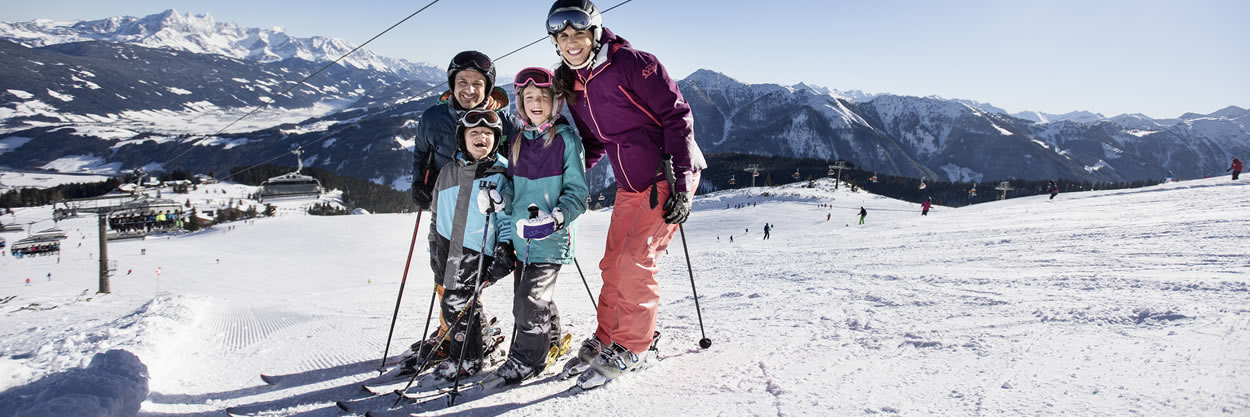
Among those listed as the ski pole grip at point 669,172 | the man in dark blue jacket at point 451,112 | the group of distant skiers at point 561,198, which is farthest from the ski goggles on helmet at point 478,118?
the ski pole grip at point 669,172

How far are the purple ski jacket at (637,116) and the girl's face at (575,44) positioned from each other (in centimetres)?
8

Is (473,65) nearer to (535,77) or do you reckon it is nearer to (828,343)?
(535,77)

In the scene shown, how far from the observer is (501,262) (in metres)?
3.42

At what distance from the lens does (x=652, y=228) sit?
332 centimetres

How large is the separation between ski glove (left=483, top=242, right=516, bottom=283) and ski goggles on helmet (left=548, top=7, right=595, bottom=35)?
144cm

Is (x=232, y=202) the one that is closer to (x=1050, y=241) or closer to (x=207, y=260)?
(x=207, y=260)

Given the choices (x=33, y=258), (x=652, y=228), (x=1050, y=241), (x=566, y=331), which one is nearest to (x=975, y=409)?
(x=652, y=228)

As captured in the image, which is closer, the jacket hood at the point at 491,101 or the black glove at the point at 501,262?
the black glove at the point at 501,262

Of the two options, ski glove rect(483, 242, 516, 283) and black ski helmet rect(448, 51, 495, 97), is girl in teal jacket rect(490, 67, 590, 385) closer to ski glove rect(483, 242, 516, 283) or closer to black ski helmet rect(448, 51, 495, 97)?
ski glove rect(483, 242, 516, 283)

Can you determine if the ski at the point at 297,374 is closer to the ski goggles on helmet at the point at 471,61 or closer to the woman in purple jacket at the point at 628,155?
the woman in purple jacket at the point at 628,155

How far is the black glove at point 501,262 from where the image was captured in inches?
135

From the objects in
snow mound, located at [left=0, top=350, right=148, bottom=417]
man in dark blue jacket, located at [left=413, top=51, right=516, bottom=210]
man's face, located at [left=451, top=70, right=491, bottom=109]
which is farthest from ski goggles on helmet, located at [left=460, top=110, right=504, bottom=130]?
snow mound, located at [left=0, top=350, right=148, bottom=417]

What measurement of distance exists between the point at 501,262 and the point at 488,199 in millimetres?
477

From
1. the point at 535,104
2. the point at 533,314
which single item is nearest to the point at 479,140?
the point at 535,104
